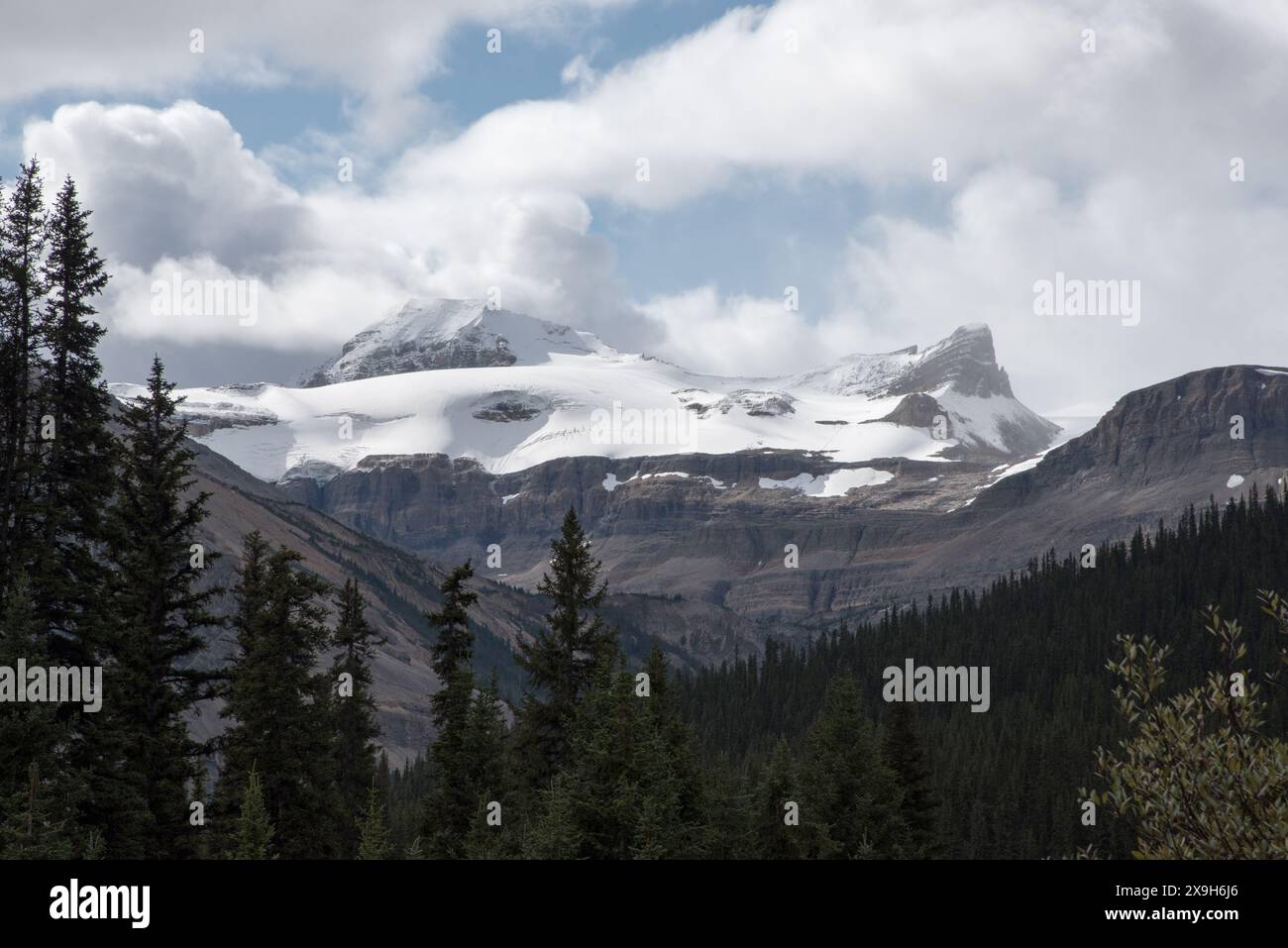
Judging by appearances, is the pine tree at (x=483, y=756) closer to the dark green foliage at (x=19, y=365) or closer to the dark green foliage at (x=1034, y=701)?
the dark green foliage at (x=19, y=365)

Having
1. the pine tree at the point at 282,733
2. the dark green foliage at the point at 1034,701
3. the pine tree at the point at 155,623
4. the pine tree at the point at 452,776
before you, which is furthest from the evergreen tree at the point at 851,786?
the dark green foliage at the point at 1034,701

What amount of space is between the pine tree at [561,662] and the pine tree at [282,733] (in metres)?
7.11

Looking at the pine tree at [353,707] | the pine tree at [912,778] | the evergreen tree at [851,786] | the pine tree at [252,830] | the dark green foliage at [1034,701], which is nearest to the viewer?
the pine tree at [252,830]

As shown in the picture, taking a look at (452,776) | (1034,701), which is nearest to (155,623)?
(452,776)

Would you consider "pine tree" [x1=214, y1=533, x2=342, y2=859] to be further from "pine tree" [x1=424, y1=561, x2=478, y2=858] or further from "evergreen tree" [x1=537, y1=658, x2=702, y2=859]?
"evergreen tree" [x1=537, y1=658, x2=702, y2=859]

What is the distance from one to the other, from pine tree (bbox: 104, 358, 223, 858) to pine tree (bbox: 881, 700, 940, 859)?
32693 mm

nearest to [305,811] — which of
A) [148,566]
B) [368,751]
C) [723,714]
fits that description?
[148,566]

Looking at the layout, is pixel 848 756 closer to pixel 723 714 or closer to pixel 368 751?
pixel 368 751

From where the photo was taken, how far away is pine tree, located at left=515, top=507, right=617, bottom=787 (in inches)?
1716

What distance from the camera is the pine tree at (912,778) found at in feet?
190

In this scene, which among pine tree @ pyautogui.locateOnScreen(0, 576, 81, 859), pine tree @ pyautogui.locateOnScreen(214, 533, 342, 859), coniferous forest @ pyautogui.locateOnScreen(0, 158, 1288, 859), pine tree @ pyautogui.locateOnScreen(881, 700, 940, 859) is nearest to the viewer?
coniferous forest @ pyautogui.locateOnScreen(0, 158, 1288, 859)

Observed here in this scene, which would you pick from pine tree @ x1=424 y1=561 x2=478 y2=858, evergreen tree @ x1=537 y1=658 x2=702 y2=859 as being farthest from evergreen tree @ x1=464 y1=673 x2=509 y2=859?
evergreen tree @ x1=537 y1=658 x2=702 y2=859

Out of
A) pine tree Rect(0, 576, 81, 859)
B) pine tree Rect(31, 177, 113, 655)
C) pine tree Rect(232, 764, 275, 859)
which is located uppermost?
pine tree Rect(31, 177, 113, 655)
